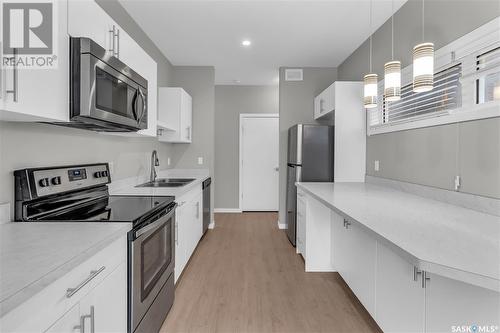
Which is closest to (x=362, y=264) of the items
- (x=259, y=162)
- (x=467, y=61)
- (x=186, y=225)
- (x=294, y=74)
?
(x=467, y=61)

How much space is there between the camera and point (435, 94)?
2.20 meters

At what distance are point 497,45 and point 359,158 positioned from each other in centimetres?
193

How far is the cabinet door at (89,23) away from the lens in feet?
4.35

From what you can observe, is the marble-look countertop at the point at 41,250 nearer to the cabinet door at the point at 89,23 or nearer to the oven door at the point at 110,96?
the oven door at the point at 110,96

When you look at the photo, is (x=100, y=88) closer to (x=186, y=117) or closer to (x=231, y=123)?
(x=186, y=117)

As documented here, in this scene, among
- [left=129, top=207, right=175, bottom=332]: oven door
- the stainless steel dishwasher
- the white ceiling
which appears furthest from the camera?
the stainless steel dishwasher

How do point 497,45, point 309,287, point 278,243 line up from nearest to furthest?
point 497,45 < point 309,287 < point 278,243

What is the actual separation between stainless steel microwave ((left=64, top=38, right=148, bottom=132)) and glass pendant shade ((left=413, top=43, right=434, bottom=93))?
5.76 feet

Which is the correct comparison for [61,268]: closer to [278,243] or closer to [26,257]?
[26,257]

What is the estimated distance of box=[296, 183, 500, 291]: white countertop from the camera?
2.85 ft

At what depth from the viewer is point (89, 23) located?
146 cm

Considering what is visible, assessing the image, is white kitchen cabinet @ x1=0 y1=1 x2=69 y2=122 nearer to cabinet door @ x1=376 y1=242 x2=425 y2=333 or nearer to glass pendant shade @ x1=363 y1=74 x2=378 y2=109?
cabinet door @ x1=376 y1=242 x2=425 y2=333

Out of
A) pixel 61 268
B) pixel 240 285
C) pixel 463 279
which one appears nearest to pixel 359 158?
pixel 240 285

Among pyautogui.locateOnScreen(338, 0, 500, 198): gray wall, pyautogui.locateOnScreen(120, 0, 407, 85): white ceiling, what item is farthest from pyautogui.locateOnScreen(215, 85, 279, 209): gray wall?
pyautogui.locateOnScreen(338, 0, 500, 198): gray wall
